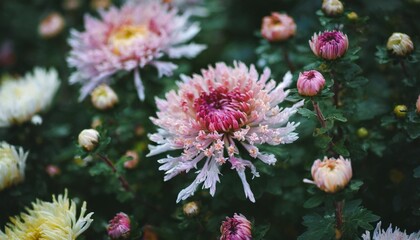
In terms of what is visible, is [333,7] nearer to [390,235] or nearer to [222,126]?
[222,126]

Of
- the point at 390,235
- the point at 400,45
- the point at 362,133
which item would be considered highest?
the point at 400,45

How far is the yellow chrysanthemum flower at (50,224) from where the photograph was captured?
1.34m

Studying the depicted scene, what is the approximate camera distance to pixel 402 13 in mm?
→ 1765

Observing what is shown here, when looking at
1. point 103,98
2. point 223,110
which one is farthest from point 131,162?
point 223,110

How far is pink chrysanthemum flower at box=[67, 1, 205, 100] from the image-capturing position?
180cm

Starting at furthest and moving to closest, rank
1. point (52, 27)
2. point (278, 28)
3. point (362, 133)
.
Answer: point (52, 27) → point (278, 28) → point (362, 133)

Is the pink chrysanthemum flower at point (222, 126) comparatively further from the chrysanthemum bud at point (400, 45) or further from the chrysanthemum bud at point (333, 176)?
the chrysanthemum bud at point (400, 45)

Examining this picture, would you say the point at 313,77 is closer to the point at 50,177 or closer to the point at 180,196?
the point at 180,196

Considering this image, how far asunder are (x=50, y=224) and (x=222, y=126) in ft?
1.95

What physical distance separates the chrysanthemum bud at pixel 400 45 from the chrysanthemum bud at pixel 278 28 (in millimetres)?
386

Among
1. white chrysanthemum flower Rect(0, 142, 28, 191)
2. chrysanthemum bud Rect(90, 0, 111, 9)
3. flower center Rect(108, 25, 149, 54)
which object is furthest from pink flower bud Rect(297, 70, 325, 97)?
chrysanthemum bud Rect(90, 0, 111, 9)

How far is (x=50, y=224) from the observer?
137 cm

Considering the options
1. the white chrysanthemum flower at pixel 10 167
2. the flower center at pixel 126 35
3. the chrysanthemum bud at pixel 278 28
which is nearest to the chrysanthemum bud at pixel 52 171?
the white chrysanthemum flower at pixel 10 167

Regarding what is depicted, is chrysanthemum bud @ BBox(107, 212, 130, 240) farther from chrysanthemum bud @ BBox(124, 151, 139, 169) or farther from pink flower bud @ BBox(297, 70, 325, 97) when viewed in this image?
pink flower bud @ BBox(297, 70, 325, 97)
